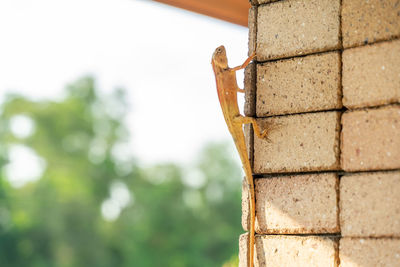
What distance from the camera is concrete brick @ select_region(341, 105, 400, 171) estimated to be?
231 cm

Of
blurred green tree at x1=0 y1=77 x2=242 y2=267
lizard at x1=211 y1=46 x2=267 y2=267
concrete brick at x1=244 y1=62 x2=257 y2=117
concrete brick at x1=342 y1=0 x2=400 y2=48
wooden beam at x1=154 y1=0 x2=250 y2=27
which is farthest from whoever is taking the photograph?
blurred green tree at x1=0 y1=77 x2=242 y2=267

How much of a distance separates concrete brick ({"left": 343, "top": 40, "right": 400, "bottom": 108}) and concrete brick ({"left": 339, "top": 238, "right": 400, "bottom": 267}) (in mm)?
543

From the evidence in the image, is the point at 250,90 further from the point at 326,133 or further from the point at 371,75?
the point at 371,75

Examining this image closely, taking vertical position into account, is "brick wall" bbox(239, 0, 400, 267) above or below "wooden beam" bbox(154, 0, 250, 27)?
below

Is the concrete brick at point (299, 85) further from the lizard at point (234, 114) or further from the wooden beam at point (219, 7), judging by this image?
the wooden beam at point (219, 7)

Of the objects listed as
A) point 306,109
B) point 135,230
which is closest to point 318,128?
point 306,109

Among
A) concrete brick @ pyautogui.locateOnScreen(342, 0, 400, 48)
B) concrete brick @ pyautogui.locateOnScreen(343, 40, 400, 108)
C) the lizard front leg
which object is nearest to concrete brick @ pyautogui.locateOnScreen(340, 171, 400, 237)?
concrete brick @ pyautogui.locateOnScreen(343, 40, 400, 108)

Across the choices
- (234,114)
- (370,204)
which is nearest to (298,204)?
(370,204)

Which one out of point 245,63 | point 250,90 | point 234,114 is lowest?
point 234,114

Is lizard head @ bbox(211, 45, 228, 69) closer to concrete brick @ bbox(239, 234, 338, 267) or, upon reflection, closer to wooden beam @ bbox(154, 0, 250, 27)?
concrete brick @ bbox(239, 234, 338, 267)

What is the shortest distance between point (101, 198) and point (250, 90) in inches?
1060

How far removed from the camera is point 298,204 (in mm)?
2533

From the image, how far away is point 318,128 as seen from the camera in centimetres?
252

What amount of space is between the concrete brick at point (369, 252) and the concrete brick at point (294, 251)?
0.16ft
